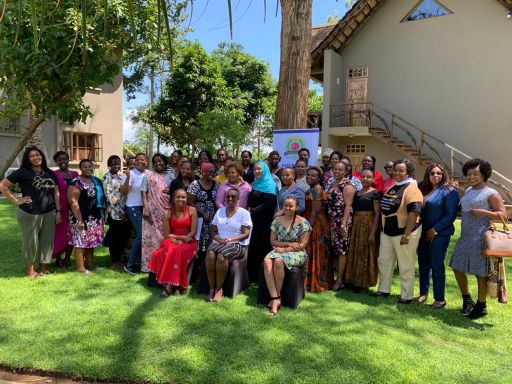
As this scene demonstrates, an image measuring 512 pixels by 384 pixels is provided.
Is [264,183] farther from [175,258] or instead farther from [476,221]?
[476,221]

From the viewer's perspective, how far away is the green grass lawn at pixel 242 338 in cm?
323

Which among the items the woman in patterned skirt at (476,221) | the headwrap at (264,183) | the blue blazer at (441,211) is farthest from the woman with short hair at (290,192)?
the woman in patterned skirt at (476,221)

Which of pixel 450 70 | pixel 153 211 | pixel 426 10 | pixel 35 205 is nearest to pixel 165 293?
pixel 153 211

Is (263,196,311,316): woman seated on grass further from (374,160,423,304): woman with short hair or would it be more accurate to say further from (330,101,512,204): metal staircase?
(330,101,512,204): metal staircase

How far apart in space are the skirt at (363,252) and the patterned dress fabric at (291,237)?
0.73 metres

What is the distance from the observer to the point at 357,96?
51.5ft

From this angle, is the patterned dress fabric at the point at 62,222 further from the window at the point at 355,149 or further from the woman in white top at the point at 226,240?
the window at the point at 355,149

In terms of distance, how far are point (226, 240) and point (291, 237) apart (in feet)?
2.61

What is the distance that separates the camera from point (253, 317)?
432 centimetres

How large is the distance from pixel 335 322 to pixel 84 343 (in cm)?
241

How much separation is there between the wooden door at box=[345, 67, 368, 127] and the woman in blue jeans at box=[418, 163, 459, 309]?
10911 mm

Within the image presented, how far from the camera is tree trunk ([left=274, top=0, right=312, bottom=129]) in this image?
7730mm

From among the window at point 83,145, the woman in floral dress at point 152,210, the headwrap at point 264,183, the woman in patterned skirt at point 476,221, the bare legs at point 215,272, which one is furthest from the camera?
the window at point 83,145

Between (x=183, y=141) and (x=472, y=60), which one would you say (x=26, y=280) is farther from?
(x=183, y=141)
